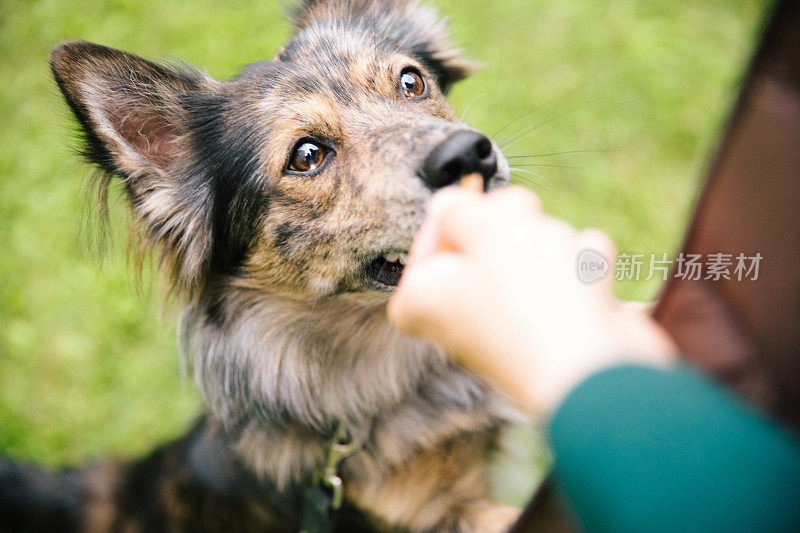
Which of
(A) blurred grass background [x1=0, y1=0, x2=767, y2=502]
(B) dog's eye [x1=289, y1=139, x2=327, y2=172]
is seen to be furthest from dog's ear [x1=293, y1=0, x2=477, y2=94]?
(A) blurred grass background [x1=0, y1=0, x2=767, y2=502]

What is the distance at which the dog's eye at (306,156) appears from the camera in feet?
7.30

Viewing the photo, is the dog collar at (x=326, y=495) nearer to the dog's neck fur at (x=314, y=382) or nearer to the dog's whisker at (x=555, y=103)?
the dog's neck fur at (x=314, y=382)

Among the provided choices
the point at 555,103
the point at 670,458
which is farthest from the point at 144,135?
the point at 555,103

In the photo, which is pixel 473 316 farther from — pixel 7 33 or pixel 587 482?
pixel 7 33

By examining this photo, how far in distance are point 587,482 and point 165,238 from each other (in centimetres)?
192

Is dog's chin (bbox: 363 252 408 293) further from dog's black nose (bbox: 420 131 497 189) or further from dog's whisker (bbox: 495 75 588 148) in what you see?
dog's whisker (bbox: 495 75 588 148)

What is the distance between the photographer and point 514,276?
1.06 m

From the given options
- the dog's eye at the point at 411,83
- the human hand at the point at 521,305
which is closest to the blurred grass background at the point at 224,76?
the dog's eye at the point at 411,83

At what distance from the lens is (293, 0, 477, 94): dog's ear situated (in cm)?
271

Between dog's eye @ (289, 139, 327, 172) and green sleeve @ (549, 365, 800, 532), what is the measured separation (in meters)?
1.56

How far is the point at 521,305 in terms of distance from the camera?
3.42 ft

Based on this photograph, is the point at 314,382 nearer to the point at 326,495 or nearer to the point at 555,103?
the point at 326,495

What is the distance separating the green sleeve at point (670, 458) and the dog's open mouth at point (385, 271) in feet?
4.01

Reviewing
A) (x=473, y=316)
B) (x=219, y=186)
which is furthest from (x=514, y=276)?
(x=219, y=186)
